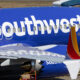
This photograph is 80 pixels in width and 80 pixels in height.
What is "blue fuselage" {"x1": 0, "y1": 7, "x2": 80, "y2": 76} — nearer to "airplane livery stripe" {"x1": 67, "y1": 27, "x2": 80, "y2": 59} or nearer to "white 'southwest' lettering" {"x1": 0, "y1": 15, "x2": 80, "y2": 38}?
"white 'southwest' lettering" {"x1": 0, "y1": 15, "x2": 80, "y2": 38}

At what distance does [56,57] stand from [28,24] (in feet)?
27.1

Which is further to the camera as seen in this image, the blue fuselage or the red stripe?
the blue fuselage

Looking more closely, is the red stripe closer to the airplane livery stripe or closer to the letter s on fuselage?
the airplane livery stripe

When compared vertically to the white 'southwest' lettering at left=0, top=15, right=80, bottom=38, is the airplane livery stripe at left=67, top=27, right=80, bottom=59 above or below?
below

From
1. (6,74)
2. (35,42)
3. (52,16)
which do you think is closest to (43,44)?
(35,42)

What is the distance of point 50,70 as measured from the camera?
2388cm

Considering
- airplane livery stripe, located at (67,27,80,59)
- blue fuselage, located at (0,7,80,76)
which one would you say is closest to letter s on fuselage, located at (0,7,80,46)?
blue fuselage, located at (0,7,80,76)

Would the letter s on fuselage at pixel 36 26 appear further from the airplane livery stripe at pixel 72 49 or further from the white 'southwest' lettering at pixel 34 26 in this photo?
the airplane livery stripe at pixel 72 49

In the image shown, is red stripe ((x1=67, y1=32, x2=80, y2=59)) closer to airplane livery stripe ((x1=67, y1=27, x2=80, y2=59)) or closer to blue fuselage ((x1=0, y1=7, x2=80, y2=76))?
airplane livery stripe ((x1=67, y1=27, x2=80, y2=59))

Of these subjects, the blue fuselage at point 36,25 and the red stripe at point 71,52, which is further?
the blue fuselage at point 36,25

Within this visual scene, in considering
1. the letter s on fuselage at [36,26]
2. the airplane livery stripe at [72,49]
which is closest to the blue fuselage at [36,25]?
the letter s on fuselage at [36,26]

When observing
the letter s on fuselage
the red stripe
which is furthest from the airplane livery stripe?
the letter s on fuselage

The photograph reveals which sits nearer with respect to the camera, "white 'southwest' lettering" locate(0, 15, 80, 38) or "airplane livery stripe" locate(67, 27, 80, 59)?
"airplane livery stripe" locate(67, 27, 80, 59)

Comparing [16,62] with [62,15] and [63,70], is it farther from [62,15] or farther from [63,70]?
[62,15]
